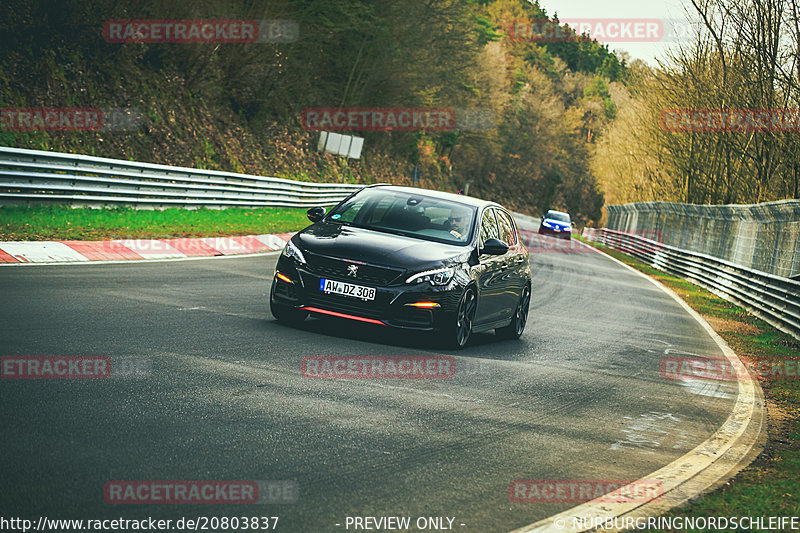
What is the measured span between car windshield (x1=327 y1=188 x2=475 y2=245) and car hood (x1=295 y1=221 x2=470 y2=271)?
8.9 inches

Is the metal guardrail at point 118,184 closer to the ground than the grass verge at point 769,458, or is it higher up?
higher up

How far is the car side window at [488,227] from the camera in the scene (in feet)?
35.4

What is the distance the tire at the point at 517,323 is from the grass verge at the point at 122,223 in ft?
23.7

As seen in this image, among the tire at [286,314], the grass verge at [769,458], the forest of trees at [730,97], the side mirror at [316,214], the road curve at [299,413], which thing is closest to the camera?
the road curve at [299,413]

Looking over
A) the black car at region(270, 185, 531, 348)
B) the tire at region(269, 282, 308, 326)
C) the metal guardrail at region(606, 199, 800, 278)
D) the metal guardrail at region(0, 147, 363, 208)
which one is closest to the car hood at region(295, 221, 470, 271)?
the black car at region(270, 185, 531, 348)

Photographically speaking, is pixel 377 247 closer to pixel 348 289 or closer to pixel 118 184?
pixel 348 289

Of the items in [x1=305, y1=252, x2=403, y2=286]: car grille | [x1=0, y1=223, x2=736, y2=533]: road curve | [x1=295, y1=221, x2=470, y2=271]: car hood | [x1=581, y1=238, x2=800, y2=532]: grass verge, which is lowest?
[x1=0, y1=223, x2=736, y2=533]: road curve

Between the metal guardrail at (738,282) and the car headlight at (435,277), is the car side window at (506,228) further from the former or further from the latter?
the metal guardrail at (738,282)

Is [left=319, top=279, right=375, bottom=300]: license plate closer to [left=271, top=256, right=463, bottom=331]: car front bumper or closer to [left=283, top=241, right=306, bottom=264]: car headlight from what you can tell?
[left=271, top=256, right=463, bottom=331]: car front bumper

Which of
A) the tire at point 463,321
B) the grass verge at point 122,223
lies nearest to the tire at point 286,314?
the tire at point 463,321

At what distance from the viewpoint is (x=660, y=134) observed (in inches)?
1716

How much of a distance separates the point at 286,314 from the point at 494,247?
2.42m

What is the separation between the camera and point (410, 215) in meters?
10.6

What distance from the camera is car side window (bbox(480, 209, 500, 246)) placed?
10.8 m
